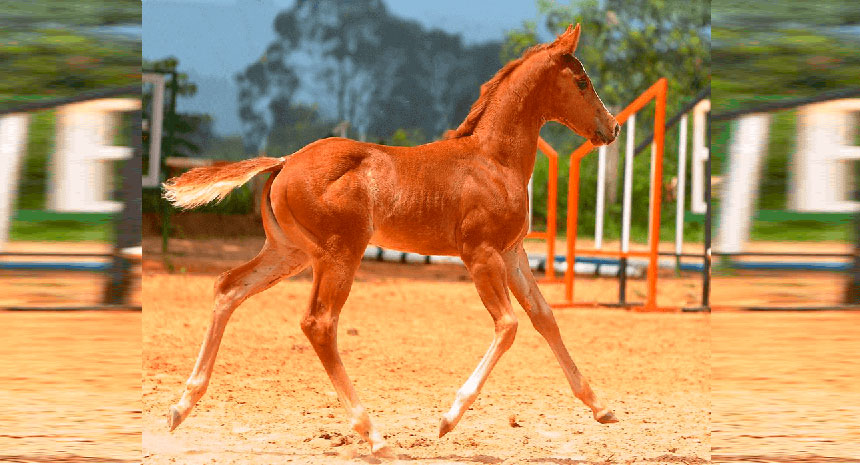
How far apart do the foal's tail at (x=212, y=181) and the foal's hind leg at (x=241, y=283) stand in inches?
15.1

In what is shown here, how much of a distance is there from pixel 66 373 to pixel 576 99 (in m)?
3.52

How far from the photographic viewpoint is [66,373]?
523cm

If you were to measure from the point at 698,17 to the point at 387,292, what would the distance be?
550 inches

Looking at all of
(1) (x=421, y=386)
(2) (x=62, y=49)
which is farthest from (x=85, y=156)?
(1) (x=421, y=386)

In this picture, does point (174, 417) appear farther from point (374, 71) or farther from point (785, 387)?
point (374, 71)

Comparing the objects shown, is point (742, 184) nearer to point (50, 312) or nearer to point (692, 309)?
point (692, 309)

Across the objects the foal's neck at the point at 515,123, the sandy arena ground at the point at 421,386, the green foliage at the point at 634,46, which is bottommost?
the sandy arena ground at the point at 421,386

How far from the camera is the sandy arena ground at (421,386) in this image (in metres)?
4.48

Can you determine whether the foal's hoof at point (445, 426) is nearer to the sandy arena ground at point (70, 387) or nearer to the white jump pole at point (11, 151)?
the sandy arena ground at point (70, 387)

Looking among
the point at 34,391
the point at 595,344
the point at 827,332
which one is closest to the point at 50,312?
the point at 34,391

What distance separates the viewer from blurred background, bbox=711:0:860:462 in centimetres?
445

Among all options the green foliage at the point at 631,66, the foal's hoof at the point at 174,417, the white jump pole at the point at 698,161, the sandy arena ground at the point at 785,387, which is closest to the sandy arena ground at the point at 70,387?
the foal's hoof at the point at 174,417

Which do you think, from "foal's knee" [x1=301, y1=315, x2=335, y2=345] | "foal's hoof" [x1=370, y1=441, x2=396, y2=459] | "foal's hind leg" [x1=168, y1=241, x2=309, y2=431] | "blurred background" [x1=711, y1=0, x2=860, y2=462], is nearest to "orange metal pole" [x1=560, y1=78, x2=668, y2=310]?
"blurred background" [x1=711, y1=0, x2=860, y2=462]

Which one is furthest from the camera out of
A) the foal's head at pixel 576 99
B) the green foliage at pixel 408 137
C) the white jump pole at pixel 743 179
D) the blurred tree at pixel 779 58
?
the green foliage at pixel 408 137
